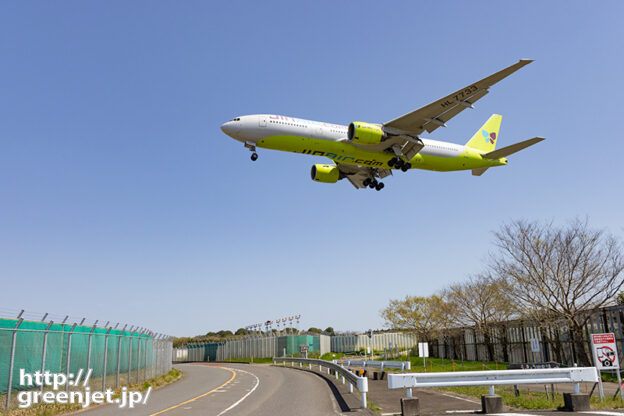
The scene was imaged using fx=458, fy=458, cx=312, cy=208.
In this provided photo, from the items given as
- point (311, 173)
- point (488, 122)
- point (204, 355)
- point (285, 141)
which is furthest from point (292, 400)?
point (204, 355)

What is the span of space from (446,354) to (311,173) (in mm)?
41851

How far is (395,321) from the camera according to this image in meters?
64.4

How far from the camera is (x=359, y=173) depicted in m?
29.4

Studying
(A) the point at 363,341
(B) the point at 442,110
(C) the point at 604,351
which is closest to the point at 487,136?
(B) the point at 442,110

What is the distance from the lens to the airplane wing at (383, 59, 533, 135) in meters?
20.6

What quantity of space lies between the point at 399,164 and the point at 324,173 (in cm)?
455

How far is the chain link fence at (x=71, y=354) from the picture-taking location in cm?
1461

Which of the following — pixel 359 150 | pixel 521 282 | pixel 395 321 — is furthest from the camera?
pixel 395 321

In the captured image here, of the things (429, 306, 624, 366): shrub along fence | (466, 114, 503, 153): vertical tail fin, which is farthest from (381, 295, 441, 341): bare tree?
(466, 114, 503, 153): vertical tail fin

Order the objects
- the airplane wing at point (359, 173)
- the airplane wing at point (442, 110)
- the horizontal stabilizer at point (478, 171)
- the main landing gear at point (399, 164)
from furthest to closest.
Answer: the horizontal stabilizer at point (478, 171) < the airplane wing at point (359, 173) < the main landing gear at point (399, 164) < the airplane wing at point (442, 110)

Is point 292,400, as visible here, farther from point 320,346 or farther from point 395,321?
point 320,346

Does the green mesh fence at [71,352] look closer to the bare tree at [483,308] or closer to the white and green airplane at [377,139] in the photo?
the white and green airplane at [377,139]

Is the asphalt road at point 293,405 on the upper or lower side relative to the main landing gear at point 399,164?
lower

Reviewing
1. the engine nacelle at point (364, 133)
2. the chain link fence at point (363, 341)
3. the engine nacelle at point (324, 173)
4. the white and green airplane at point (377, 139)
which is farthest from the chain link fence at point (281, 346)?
the engine nacelle at point (364, 133)
